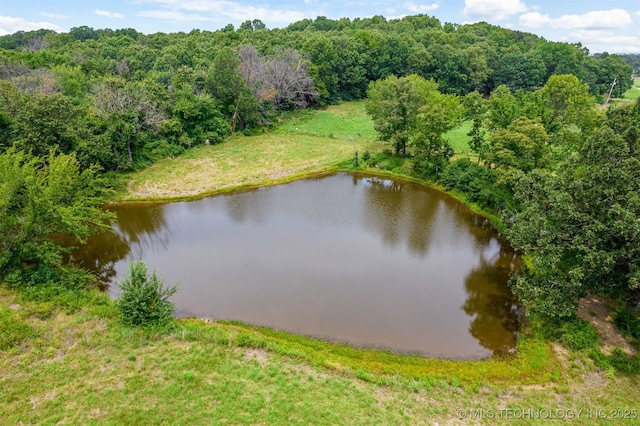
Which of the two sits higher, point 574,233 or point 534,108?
point 534,108

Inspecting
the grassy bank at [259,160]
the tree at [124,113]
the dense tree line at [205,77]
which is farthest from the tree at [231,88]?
the tree at [124,113]

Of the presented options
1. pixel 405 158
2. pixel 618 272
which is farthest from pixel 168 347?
pixel 405 158

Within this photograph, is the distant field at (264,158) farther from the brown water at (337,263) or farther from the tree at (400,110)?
the tree at (400,110)

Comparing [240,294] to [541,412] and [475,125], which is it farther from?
[475,125]

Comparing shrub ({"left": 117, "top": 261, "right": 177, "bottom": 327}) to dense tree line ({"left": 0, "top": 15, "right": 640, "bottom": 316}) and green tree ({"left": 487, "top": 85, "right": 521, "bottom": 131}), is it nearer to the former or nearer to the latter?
dense tree line ({"left": 0, "top": 15, "right": 640, "bottom": 316})

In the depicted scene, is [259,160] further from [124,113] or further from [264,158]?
[124,113]

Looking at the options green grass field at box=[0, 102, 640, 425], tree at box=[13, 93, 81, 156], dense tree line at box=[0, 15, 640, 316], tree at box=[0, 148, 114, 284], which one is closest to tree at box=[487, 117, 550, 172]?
dense tree line at box=[0, 15, 640, 316]
